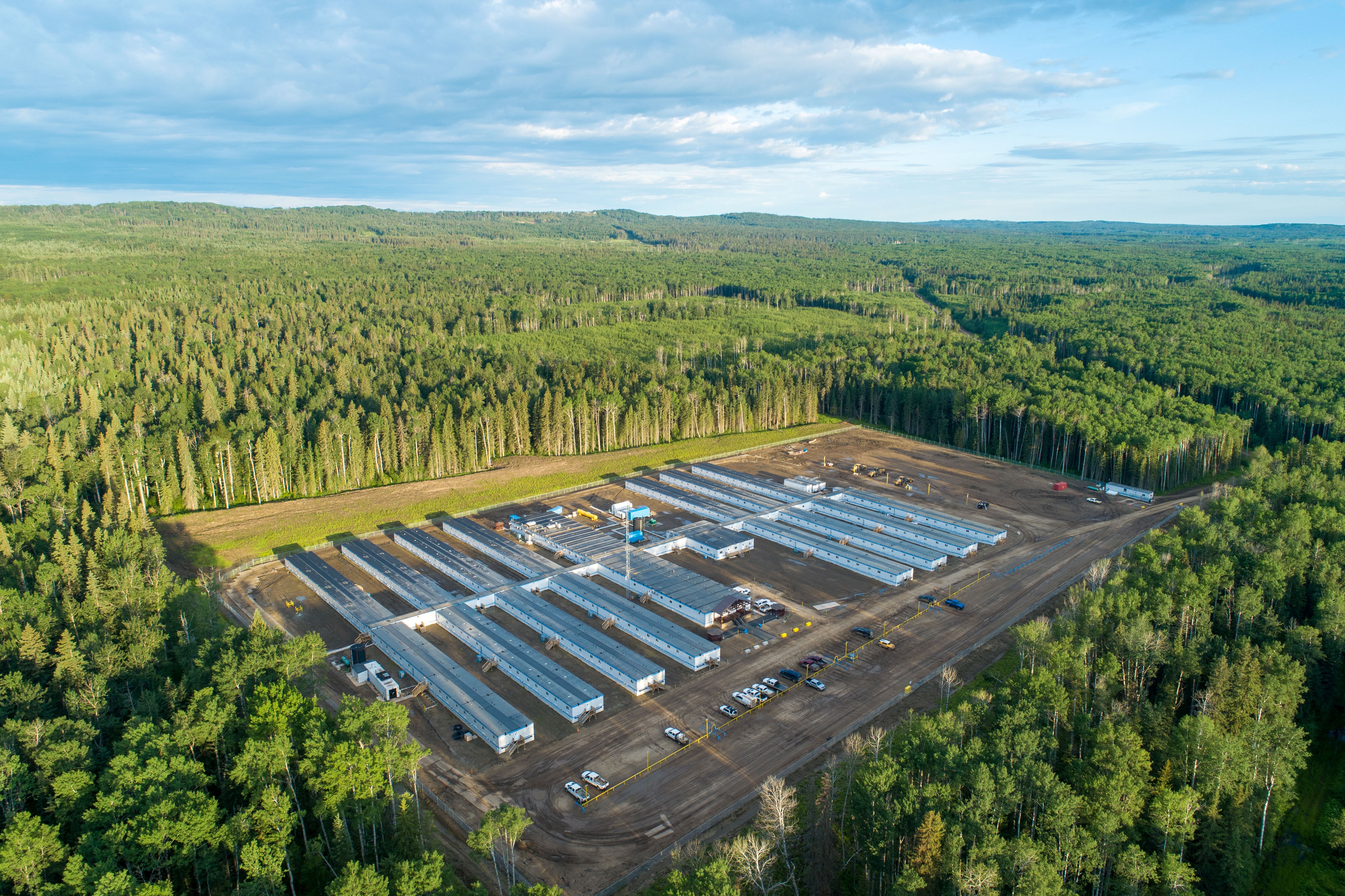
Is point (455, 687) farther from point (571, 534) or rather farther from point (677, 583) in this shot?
point (571, 534)

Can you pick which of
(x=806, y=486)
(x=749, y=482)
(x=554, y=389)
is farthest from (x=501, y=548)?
(x=554, y=389)

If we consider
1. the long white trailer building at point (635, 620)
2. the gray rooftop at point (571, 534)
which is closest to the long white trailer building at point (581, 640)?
the long white trailer building at point (635, 620)

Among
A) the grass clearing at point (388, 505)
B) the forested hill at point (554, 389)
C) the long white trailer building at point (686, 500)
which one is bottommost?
the grass clearing at point (388, 505)

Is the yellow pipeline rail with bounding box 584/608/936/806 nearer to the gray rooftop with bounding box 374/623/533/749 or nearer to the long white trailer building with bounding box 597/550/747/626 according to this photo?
the gray rooftop with bounding box 374/623/533/749

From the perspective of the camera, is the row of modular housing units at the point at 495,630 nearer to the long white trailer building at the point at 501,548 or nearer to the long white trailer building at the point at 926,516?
the long white trailer building at the point at 501,548

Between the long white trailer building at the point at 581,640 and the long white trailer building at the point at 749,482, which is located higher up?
the long white trailer building at the point at 749,482

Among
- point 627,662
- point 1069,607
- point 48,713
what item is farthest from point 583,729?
point 1069,607
